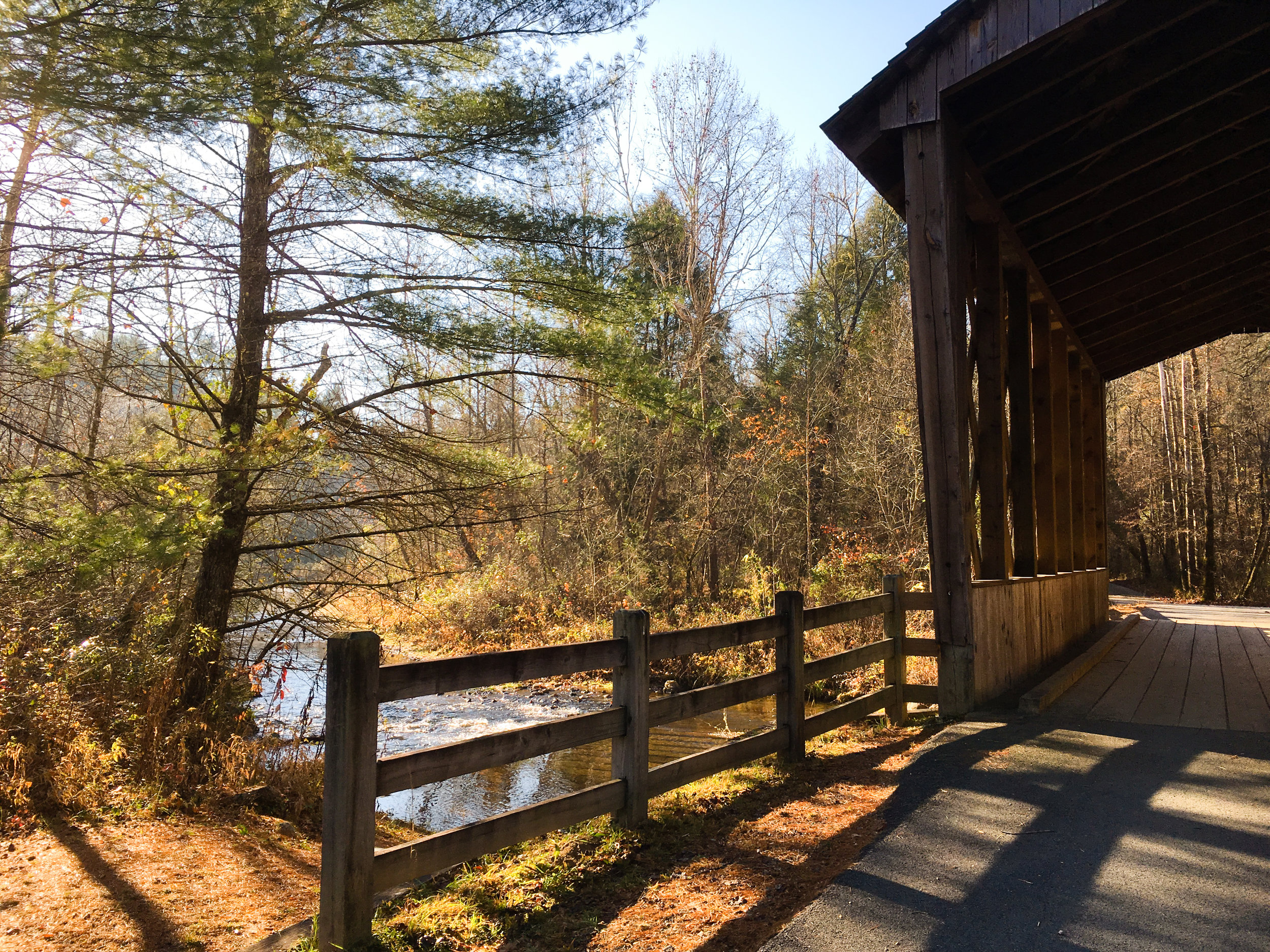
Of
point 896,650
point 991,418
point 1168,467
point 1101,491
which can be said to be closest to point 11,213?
point 896,650

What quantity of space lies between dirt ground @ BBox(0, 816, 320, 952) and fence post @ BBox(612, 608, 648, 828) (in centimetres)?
204

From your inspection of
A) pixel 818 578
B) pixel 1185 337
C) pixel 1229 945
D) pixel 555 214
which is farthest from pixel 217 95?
pixel 1185 337

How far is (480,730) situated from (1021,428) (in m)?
7.40

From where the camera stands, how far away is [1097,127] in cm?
755

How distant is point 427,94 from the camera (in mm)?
7055

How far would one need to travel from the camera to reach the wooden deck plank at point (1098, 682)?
683 centimetres

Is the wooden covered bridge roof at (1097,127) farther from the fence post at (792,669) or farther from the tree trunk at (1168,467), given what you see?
the tree trunk at (1168,467)

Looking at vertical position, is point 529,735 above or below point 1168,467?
below

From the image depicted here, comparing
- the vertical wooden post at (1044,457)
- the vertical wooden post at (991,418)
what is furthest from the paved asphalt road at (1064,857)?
the vertical wooden post at (1044,457)

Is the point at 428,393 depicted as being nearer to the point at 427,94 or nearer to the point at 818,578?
the point at 427,94

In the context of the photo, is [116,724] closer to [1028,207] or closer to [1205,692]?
[1205,692]

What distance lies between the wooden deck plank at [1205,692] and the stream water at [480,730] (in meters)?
3.59

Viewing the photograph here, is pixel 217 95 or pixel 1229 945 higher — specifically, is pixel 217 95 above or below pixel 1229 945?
above

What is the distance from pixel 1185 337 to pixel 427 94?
12689 mm
